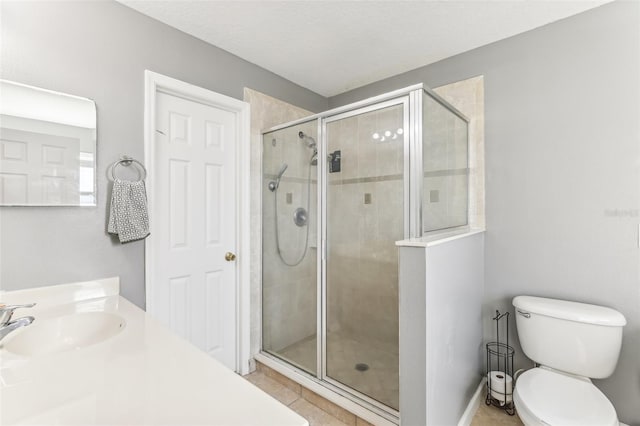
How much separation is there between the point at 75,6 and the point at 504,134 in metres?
2.63

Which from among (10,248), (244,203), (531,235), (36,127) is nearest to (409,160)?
(531,235)

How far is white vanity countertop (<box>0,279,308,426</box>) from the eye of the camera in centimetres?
62

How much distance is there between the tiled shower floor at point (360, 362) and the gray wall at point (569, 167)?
859 millimetres

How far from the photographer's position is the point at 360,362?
1959 mm

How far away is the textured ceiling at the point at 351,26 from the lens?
1.76m

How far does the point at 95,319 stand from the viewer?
51.4 inches

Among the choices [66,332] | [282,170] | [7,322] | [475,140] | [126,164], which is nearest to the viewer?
[7,322]

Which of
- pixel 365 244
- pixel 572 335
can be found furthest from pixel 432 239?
pixel 572 335

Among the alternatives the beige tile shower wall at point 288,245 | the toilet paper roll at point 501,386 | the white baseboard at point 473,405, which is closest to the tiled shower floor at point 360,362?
the beige tile shower wall at point 288,245

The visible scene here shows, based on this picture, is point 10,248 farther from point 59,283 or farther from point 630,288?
point 630,288

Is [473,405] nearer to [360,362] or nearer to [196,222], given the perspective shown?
[360,362]

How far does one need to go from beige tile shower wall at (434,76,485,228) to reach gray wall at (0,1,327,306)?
6.45 ft

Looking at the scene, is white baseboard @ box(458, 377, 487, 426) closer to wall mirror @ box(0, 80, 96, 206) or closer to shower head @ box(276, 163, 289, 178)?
shower head @ box(276, 163, 289, 178)

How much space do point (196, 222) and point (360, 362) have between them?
1.44m
